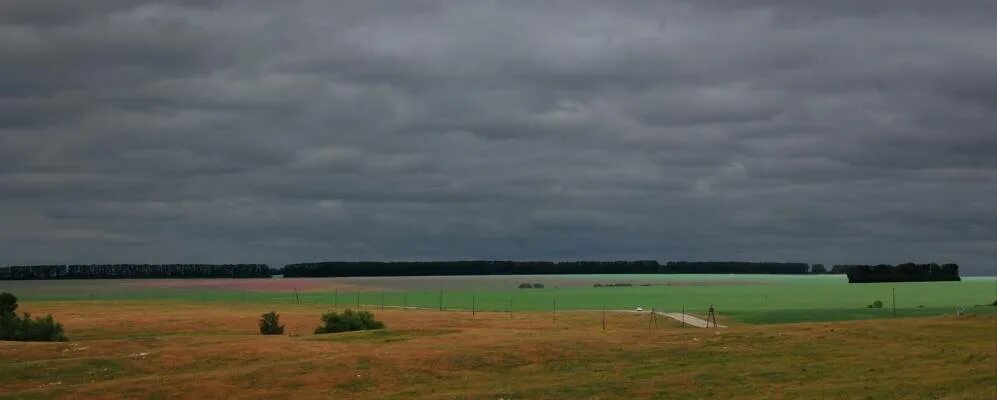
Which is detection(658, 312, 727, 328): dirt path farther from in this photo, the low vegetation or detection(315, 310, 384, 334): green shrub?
the low vegetation

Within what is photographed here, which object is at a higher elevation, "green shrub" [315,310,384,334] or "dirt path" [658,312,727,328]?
"green shrub" [315,310,384,334]

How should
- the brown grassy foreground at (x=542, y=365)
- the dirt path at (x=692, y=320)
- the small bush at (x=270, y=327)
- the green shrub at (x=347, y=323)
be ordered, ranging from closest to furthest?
the brown grassy foreground at (x=542, y=365) < the green shrub at (x=347, y=323) < the small bush at (x=270, y=327) < the dirt path at (x=692, y=320)

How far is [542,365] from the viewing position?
50.9m

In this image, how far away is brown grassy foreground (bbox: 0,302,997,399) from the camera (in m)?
40.6

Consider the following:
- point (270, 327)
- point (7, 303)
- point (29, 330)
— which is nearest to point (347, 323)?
point (270, 327)

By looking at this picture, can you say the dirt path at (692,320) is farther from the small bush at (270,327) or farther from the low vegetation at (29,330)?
the low vegetation at (29,330)

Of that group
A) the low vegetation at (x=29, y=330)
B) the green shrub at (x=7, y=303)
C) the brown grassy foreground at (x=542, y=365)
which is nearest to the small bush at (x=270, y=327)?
the low vegetation at (x=29, y=330)

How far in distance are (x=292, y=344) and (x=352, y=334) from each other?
294 inches

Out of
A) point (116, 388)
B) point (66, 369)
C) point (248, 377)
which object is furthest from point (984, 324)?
point (66, 369)

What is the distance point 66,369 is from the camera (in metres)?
53.4

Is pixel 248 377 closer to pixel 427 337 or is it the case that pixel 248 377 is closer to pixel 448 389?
pixel 448 389

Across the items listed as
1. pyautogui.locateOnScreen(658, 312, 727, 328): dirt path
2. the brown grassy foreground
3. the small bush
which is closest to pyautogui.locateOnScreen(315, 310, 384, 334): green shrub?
the small bush

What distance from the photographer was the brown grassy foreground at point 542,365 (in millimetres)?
40594

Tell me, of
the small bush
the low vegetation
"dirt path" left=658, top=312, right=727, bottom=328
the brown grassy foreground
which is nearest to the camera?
the brown grassy foreground
